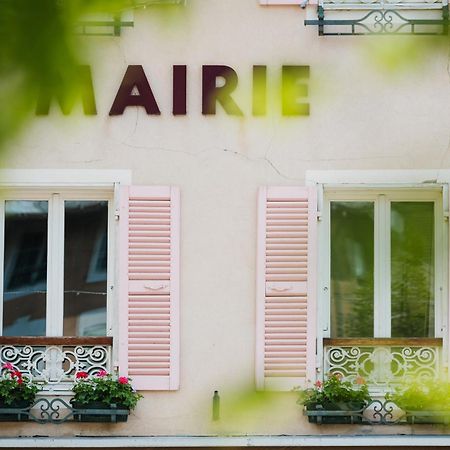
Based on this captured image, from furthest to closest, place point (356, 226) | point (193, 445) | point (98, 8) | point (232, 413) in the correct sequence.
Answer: point (356, 226), point (193, 445), point (232, 413), point (98, 8)

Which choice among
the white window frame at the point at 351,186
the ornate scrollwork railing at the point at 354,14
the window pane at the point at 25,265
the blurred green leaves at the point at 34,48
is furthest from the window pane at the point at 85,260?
the blurred green leaves at the point at 34,48

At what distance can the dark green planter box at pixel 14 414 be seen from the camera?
8008 mm

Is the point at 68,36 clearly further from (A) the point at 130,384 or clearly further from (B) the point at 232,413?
(A) the point at 130,384

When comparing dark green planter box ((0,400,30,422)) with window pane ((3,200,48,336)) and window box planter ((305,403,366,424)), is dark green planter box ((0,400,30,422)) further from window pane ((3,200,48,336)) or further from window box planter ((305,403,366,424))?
window box planter ((305,403,366,424))

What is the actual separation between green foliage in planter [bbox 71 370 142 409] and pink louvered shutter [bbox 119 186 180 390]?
0.34 ft

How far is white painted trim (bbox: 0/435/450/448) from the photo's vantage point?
792cm

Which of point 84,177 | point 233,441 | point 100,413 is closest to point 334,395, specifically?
point 233,441

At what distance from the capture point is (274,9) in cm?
820

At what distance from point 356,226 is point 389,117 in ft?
2.68

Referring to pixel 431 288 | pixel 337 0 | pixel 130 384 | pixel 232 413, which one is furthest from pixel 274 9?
pixel 232 413

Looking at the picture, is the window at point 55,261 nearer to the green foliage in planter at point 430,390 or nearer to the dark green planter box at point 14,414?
the dark green planter box at point 14,414

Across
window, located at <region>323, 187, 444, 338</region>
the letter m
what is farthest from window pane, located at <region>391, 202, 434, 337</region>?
the letter m

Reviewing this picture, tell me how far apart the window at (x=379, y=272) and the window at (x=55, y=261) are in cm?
160

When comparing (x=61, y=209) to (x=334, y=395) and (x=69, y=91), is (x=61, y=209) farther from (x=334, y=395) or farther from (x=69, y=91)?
(x=69, y=91)
